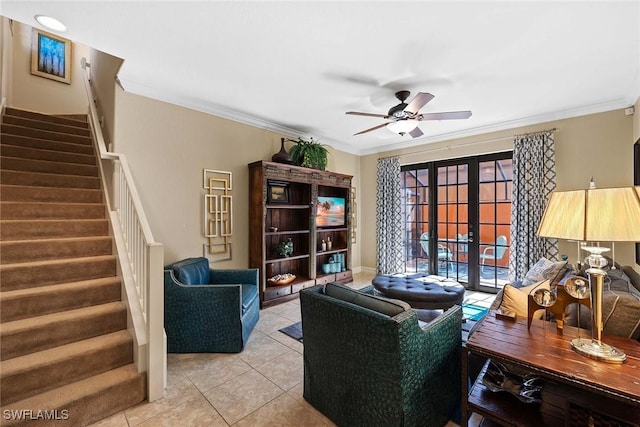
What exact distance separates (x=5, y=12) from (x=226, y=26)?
60.6 inches

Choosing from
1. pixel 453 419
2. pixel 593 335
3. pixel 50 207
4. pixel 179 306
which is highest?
pixel 50 207

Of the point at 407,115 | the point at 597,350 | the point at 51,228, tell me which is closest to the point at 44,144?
the point at 51,228

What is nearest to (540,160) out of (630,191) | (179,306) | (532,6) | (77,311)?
Result: (532,6)

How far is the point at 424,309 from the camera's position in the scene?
3.08 m

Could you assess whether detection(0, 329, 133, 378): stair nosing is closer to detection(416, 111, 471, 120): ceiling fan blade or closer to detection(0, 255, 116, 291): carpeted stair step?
detection(0, 255, 116, 291): carpeted stair step

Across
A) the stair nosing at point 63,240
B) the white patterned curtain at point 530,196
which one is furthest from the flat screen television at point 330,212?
the stair nosing at point 63,240

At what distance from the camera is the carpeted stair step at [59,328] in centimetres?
185

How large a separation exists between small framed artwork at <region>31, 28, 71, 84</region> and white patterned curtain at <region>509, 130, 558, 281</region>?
792 centimetres

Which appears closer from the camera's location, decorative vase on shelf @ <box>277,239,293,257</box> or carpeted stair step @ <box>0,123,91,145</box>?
carpeted stair step @ <box>0,123,91,145</box>

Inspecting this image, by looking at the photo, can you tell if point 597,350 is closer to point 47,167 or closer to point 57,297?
point 57,297

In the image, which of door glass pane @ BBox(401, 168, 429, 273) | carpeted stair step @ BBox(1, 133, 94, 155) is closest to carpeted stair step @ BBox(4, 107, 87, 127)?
carpeted stair step @ BBox(1, 133, 94, 155)

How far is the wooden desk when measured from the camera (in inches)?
45.8

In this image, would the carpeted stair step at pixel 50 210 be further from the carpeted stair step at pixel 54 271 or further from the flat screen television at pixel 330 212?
the flat screen television at pixel 330 212

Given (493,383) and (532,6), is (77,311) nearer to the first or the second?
(493,383)
